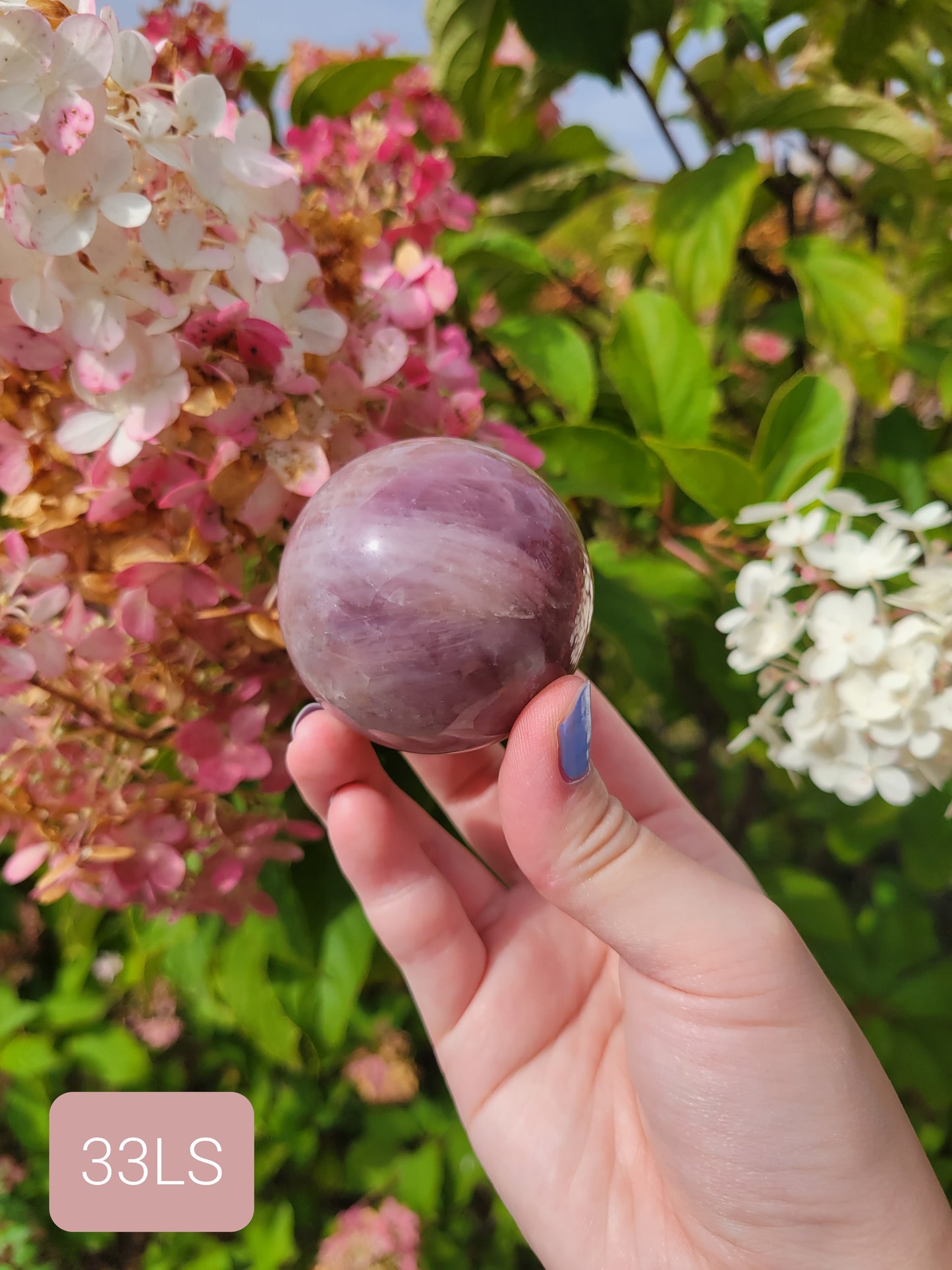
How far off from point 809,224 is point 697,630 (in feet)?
2.16

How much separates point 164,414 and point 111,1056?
1152 mm

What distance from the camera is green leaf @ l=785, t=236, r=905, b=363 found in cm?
85

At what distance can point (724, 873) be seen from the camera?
2.64ft

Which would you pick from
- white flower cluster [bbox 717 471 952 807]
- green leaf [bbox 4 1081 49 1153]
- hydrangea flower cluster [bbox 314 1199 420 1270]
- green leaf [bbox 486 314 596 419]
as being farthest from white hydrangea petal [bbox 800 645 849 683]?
green leaf [bbox 4 1081 49 1153]

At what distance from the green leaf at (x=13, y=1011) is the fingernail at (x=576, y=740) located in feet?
3.76

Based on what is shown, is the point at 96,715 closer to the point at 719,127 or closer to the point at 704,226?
the point at 704,226

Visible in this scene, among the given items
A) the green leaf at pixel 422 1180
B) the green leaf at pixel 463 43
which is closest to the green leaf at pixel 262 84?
the green leaf at pixel 463 43

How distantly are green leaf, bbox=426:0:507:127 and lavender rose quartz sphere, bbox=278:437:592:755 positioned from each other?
2.20ft

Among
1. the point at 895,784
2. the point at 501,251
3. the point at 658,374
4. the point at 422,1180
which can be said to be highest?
the point at 501,251

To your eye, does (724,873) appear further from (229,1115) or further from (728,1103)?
(229,1115)

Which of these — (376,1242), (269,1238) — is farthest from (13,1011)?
(376,1242)

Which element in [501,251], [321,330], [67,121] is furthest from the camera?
[501,251]

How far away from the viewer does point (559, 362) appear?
2.78 feet

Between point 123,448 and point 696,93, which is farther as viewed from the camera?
point 696,93
